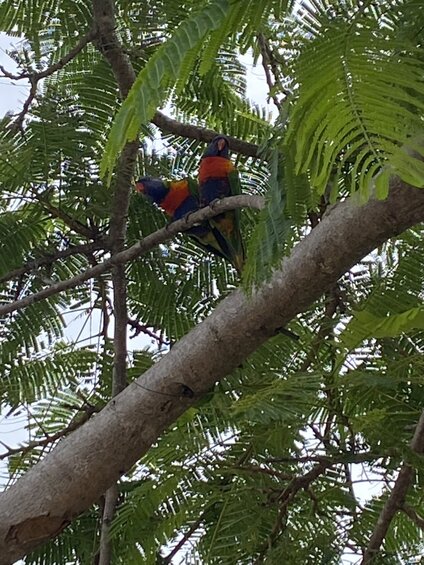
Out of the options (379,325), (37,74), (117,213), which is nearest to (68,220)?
(117,213)

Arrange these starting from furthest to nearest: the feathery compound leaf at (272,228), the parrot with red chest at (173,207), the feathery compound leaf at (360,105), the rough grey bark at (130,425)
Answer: the parrot with red chest at (173,207)
the rough grey bark at (130,425)
the feathery compound leaf at (272,228)
the feathery compound leaf at (360,105)

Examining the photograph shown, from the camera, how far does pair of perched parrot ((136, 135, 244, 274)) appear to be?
1259mm

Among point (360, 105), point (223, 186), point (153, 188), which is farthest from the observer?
point (223, 186)

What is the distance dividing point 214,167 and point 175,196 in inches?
5.0

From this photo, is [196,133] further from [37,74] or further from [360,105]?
[360,105]

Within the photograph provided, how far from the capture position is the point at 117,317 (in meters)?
1.13

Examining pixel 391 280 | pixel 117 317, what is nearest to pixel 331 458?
pixel 391 280

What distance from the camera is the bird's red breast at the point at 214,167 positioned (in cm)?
A: 131

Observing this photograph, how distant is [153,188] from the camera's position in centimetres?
133

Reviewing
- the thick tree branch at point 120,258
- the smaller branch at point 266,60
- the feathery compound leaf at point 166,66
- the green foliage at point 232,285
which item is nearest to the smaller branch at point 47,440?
the green foliage at point 232,285

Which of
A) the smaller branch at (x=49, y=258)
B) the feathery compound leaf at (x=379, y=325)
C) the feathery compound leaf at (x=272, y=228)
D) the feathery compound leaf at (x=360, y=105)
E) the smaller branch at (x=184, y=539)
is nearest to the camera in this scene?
the feathery compound leaf at (x=360, y=105)

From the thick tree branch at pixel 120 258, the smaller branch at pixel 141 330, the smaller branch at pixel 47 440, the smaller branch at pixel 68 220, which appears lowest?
the smaller branch at pixel 47 440

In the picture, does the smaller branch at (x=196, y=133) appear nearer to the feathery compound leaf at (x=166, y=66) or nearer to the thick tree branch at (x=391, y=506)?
the thick tree branch at (x=391, y=506)

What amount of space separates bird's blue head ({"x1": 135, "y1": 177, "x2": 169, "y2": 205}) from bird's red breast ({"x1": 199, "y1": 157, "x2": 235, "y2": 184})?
0.28 ft
